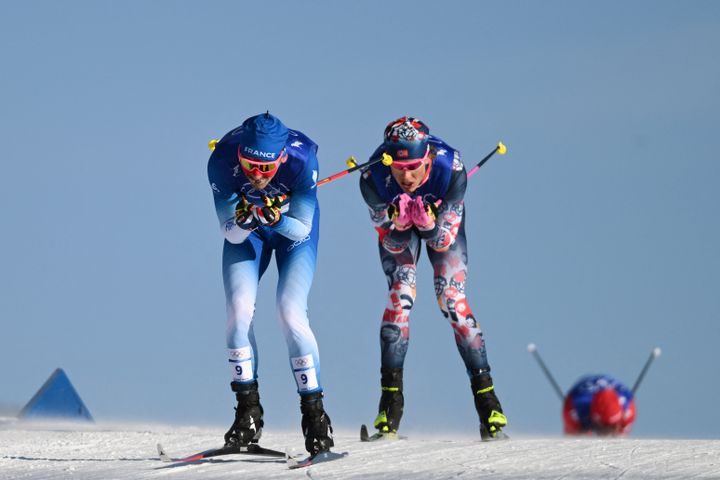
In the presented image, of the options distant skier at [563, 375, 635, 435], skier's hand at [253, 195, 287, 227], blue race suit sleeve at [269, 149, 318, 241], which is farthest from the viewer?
distant skier at [563, 375, 635, 435]

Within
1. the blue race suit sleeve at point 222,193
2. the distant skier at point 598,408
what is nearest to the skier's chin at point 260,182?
the blue race suit sleeve at point 222,193

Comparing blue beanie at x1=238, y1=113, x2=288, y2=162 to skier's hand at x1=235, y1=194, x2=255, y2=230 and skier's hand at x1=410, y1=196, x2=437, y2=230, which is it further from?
skier's hand at x1=410, y1=196, x2=437, y2=230

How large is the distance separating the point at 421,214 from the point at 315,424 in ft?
8.53

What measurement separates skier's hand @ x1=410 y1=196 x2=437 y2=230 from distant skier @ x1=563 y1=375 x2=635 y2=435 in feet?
40.8

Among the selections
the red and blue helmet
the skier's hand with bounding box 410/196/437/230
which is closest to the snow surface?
the skier's hand with bounding box 410/196/437/230

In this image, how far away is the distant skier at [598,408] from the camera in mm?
23953

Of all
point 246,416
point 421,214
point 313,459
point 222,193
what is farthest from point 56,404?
point 313,459

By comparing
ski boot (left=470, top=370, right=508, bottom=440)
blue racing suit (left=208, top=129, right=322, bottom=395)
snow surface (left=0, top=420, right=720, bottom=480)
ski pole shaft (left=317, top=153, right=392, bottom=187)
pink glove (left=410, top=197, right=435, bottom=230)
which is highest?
ski pole shaft (left=317, top=153, right=392, bottom=187)

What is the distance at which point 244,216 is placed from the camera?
10266 mm

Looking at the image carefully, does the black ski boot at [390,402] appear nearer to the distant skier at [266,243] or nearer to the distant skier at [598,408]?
the distant skier at [266,243]

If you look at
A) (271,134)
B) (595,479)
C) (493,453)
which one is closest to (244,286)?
(271,134)

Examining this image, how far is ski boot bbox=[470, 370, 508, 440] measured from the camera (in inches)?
490

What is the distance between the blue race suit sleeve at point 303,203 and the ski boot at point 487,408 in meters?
2.80

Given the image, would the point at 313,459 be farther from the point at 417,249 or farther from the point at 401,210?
the point at 417,249
